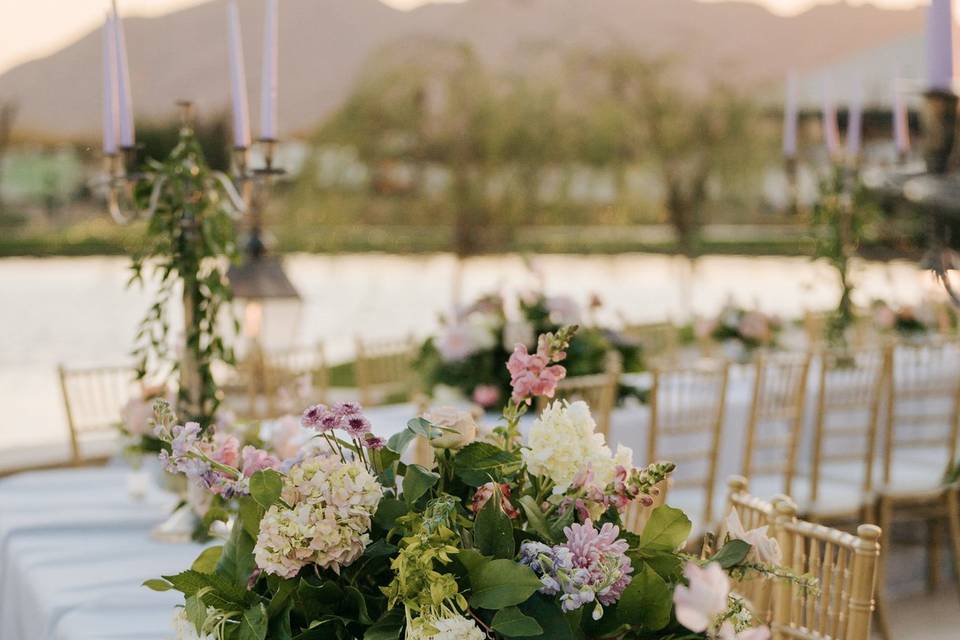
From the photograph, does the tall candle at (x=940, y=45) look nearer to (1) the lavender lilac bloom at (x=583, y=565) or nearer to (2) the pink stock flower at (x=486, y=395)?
(1) the lavender lilac bloom at (x=583, y=565)

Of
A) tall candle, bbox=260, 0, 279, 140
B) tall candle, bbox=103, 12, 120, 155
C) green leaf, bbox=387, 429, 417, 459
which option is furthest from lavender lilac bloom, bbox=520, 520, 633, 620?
tall candle, bbox=103, 12, 120, 155

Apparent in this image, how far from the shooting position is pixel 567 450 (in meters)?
1.28

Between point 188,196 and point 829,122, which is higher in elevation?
point 829,122

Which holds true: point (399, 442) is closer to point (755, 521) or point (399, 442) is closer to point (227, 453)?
point (227, 453)

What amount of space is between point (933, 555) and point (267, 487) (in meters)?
3.96

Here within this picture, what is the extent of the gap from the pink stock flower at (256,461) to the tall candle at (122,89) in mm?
1236

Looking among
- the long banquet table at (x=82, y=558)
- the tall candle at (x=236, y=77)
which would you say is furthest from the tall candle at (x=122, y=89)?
the long banquet table at (x=82, y=558)

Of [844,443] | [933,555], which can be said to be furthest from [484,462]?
[933,555]

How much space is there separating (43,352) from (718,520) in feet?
28.0

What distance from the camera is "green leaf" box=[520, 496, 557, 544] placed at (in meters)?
1.25

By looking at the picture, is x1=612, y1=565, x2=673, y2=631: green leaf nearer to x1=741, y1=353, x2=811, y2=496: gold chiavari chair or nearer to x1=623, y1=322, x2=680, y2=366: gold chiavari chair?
x1=741, y1=353, x2=811, y2=496: gold chiavari chair

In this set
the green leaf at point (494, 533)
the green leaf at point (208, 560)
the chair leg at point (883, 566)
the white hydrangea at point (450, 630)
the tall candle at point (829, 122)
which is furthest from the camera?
the tall candle at point (829, 122)

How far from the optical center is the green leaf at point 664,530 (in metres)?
1.26

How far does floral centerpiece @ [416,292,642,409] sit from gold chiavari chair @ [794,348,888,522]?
79 centimetres
